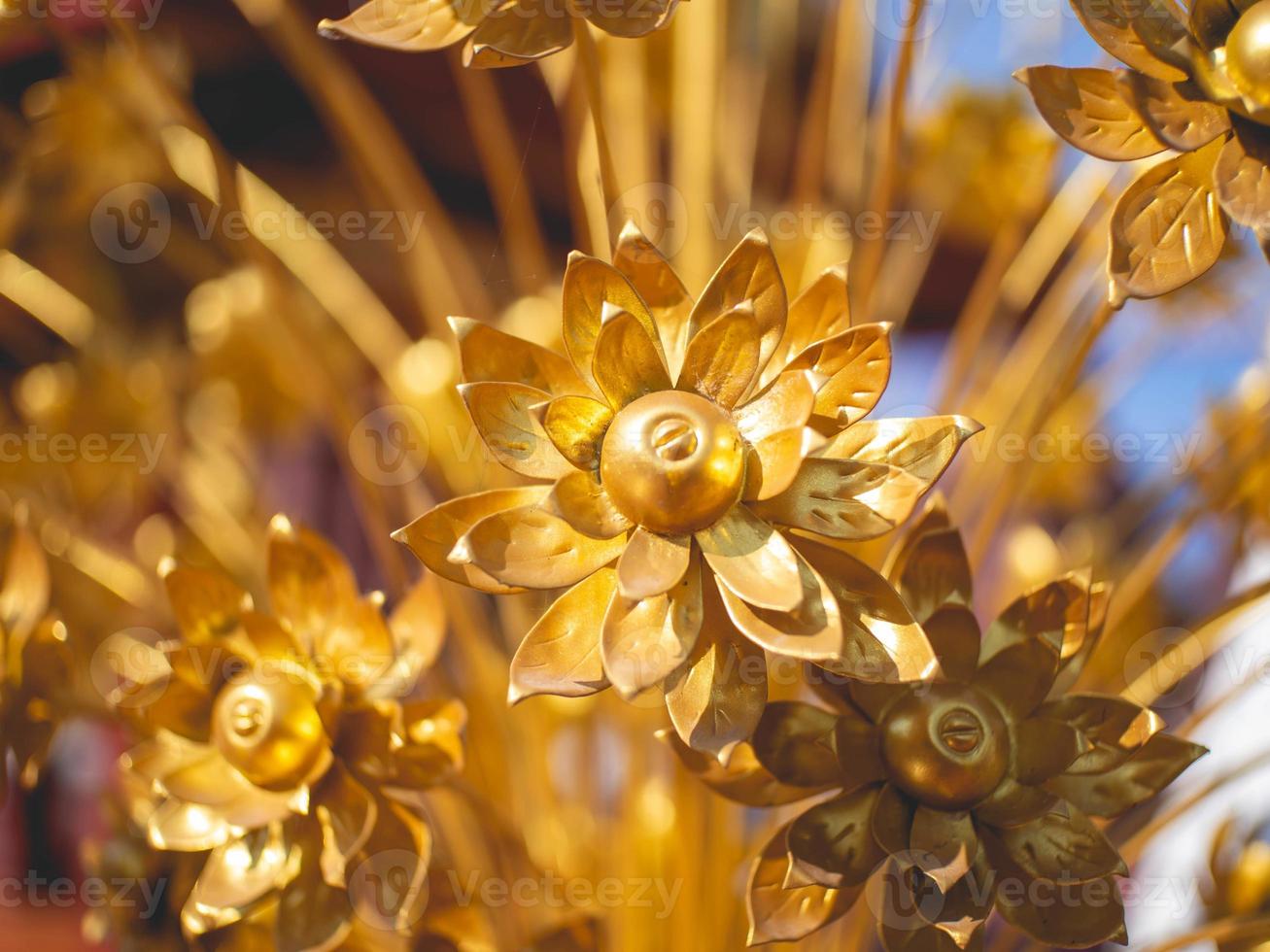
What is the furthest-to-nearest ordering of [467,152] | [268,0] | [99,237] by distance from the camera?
[467,152]
[99,237]
[268,0]

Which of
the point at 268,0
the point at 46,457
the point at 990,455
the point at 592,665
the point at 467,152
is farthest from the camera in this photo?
the point at 467,152

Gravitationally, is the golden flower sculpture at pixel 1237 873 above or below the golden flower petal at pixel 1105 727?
below

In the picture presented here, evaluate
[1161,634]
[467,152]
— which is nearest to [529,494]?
[1161,634]

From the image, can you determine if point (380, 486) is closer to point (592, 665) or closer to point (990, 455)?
point (990, 455)

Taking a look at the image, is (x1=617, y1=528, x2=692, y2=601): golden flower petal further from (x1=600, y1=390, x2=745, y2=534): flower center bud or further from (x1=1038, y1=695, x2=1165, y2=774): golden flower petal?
(x1=1038, y1=695, x2=1165, y2=774): golden flower petal

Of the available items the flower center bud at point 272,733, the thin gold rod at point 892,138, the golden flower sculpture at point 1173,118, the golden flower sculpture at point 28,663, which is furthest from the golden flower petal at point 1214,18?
the golden flower sculpture at point 28,663

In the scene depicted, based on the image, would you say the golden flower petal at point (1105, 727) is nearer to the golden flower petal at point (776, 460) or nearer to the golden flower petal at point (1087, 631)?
the golden flower petal at point (1087, 631)

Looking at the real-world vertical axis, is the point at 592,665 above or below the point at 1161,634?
above
